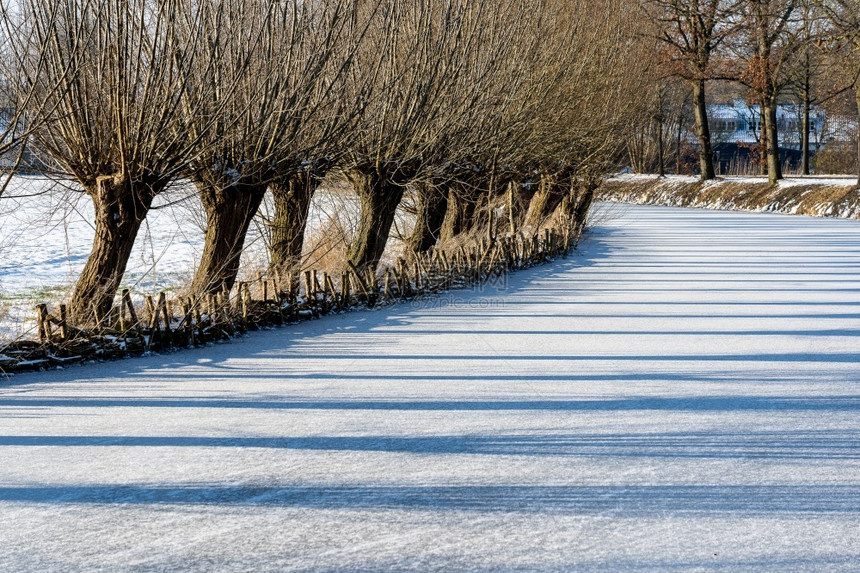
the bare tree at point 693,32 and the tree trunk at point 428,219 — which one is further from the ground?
the bare tree at point 693,32

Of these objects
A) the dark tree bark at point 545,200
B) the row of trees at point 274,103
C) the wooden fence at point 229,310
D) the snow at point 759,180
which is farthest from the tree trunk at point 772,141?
the wooden fence at point 229,310

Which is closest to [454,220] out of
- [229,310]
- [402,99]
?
[402,99]

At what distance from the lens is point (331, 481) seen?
4.16 m

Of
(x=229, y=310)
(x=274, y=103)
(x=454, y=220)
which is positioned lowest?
(x=229, y=310)

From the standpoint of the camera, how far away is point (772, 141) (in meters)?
31.5

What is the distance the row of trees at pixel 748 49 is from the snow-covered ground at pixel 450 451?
23239 millimetres

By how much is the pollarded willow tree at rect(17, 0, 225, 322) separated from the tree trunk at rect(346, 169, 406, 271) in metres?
4.02

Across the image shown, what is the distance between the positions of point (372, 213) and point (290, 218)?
1.20m

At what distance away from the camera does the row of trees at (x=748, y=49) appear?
29.6 metres

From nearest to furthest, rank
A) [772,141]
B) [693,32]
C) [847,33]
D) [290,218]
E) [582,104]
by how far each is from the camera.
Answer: [290,218], [582,104], [847,33], [772,141], [693,32]

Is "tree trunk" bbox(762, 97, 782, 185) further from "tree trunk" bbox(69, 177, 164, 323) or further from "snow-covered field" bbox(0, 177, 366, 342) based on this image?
"tree trunk" bbox(69, 177, 164, 323)

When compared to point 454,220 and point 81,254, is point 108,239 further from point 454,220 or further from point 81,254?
point 81,254

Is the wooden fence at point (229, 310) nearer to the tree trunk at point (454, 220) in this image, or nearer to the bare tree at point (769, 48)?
the tree trunk at point (454, 220)

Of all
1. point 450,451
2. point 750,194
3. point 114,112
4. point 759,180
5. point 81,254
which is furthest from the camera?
point 759,180
